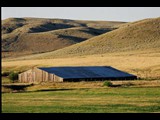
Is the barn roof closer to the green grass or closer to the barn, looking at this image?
the barn

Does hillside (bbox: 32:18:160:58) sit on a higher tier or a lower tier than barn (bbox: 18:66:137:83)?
higher

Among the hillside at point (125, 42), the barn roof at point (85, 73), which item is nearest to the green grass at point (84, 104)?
the barn roof at point (85, 73)

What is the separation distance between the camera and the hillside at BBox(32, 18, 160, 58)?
12269 cm

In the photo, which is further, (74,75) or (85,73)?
(85,73)

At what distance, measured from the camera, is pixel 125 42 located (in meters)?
131

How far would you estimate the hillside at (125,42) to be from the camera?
123 metres

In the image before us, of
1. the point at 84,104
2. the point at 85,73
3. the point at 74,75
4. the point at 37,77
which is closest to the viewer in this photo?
the point at 84,104

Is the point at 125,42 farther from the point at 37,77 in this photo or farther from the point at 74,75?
the point at 74,75

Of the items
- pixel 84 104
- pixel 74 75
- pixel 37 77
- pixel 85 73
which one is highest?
pixel 85 73

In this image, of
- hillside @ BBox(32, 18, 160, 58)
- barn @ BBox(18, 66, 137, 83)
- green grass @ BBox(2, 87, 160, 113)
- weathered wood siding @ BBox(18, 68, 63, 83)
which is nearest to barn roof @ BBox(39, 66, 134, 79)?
barn @ BBox(18, 66, 137, 83)

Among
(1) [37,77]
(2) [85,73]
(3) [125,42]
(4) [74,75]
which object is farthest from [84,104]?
(3) [125,42]
